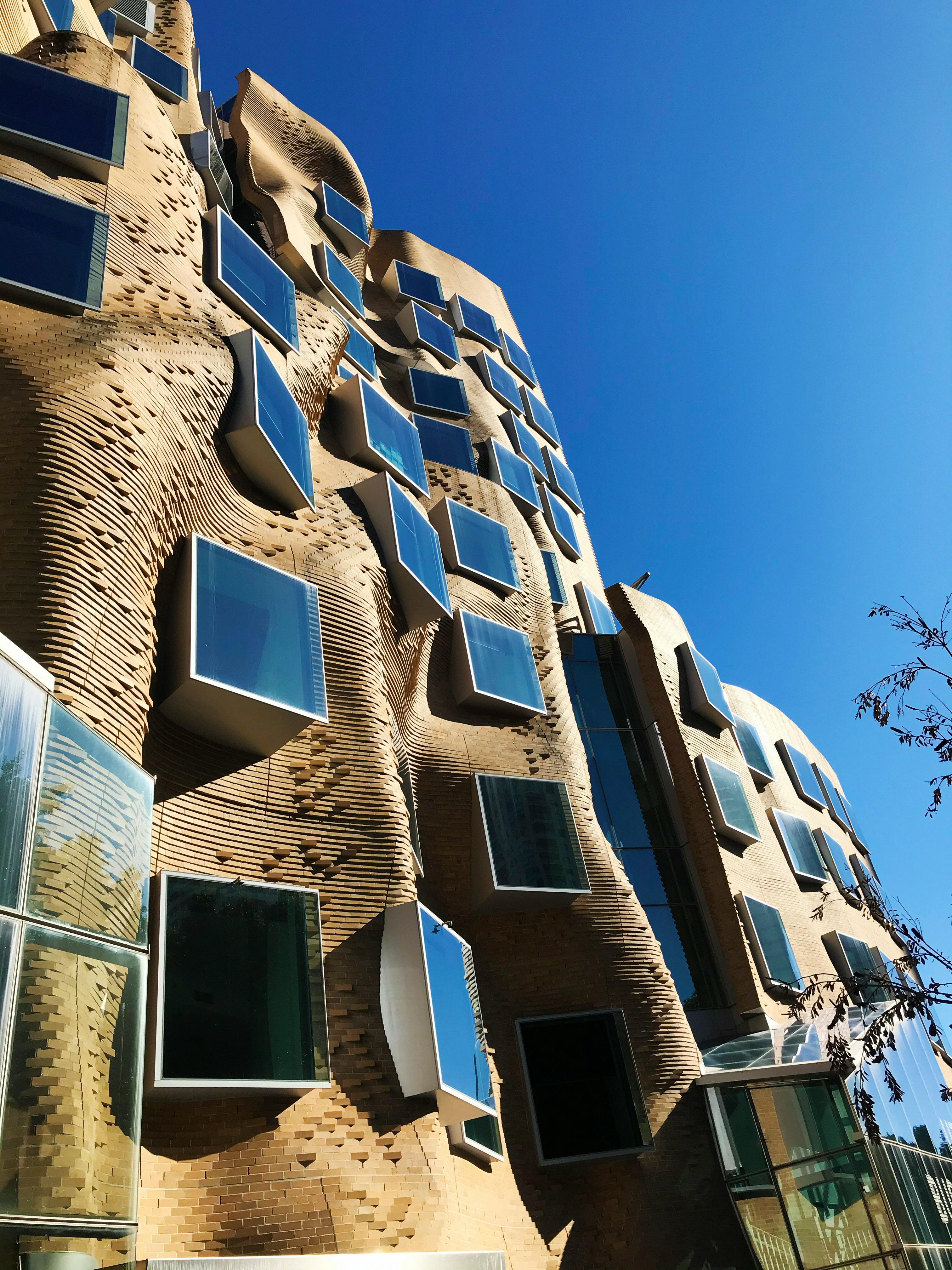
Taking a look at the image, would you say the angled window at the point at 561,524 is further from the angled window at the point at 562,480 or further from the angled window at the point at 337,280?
the angled window at the point at 337,280

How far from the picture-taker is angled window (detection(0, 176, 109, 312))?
12383 millimetres

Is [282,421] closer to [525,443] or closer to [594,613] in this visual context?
[594,613]

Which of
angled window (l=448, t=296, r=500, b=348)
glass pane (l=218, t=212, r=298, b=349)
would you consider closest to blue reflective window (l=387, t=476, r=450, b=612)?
glass pane (l=218, t=212, r=298, b=349)

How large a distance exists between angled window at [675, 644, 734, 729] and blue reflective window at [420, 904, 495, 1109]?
13.7 m

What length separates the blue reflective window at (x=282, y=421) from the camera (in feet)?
47.2


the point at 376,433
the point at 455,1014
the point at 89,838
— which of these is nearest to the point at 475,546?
the point at 376,433

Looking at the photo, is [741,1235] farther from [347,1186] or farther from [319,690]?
[319,690]

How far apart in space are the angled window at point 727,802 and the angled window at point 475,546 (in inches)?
246

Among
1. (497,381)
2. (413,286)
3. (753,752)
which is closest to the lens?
(753,752)

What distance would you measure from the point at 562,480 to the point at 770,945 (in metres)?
16.3

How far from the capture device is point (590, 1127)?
14586 millimetres

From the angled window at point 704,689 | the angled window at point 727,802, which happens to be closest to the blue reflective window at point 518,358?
the angled window at point 704,689

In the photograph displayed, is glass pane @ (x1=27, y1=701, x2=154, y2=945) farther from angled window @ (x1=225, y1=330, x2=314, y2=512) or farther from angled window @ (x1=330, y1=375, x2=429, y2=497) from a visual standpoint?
angled window @ (x1=330, y1=375, x2=429, y2=497)

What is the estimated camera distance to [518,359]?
36.1 m
